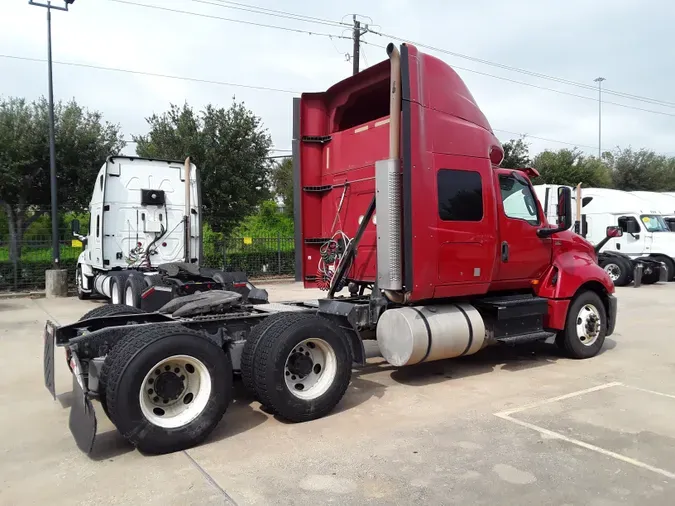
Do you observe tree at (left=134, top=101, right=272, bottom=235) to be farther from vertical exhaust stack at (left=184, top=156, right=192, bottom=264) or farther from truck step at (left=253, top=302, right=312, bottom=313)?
truck step at (left=253, top=302, right=312, bottom=313)

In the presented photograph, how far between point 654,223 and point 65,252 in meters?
20.4

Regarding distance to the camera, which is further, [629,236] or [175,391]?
[629,236]

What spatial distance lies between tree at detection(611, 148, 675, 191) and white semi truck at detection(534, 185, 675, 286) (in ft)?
93.1

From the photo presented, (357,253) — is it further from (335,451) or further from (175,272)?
(175,272)

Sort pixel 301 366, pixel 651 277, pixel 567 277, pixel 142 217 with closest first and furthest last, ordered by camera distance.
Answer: pixel 301 366 → pixel 567 277 → pixel 142 217 → pixel 651 277

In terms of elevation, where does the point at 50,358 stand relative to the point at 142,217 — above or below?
below

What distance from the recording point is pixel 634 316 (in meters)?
12.0

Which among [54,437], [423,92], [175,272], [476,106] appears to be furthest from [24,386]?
[476,106]

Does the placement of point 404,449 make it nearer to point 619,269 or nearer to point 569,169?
point 619,269

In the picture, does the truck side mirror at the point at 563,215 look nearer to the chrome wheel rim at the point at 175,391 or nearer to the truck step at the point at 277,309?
the truck step at the point at 277,309

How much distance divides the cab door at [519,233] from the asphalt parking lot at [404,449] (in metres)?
1.32

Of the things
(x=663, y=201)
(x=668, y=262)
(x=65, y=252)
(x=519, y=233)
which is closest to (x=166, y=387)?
(x=519, y=233)

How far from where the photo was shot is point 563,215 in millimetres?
7387

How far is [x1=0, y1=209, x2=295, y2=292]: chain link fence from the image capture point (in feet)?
55.4
